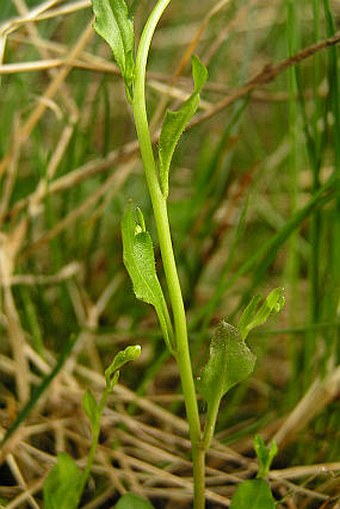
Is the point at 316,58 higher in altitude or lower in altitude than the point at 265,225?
higher

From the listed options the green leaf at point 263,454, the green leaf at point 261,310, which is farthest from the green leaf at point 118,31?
the green leaf at point 263,454

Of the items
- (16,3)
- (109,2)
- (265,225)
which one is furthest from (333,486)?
(16,3)

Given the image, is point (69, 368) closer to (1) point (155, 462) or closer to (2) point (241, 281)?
(1) point (155, 462)

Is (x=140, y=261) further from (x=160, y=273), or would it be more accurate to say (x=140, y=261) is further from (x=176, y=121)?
(x=160, y=273)

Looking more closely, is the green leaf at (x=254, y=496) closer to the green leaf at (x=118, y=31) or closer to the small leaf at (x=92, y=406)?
the small leaf at (x=92, y=406)

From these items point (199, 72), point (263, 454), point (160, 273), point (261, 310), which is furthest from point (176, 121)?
point (160, 273)

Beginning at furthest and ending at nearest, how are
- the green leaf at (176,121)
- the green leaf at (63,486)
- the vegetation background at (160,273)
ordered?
the vegetation background at (160,273), the green leaf at (63,486), the green leaf at (176,121)

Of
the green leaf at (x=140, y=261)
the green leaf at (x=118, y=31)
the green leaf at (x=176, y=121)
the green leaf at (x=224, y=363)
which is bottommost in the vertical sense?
the green leaf at (x=224, y=363)
